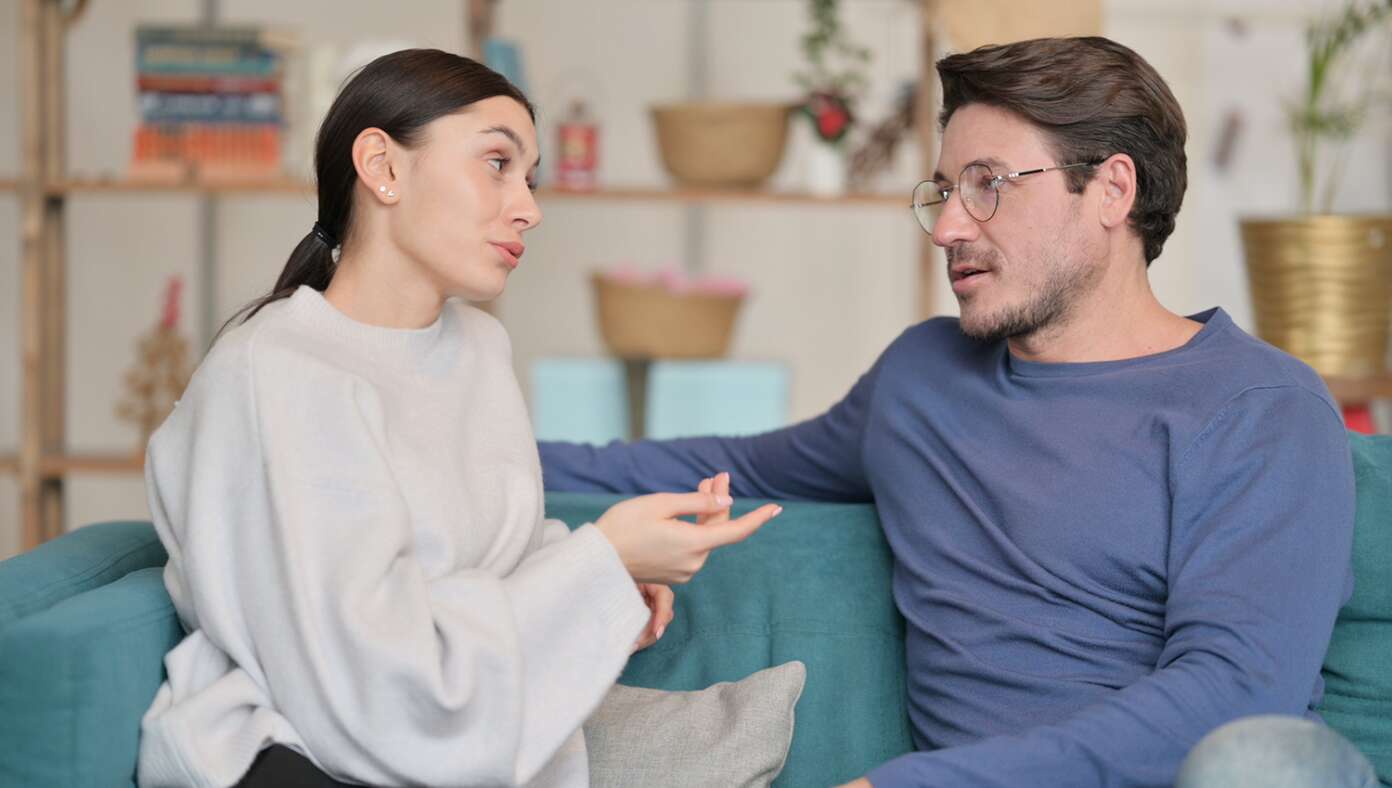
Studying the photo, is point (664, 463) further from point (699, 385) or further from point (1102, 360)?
point (699, 385)

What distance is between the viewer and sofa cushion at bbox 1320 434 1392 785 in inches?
65.9

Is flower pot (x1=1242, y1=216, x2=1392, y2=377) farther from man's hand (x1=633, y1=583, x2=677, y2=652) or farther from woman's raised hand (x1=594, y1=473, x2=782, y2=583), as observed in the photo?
woman's raised hand (x1=594, y1=473, x2=782, y2=583)

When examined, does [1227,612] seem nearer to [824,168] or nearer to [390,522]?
[390,522]

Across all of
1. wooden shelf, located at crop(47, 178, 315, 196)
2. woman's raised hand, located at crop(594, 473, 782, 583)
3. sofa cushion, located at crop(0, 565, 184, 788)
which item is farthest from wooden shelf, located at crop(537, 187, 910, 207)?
sofa cushion, located at crop(0, 565, 184, 788)

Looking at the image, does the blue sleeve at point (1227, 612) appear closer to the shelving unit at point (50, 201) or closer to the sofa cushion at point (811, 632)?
the sofa cushion at point (811, 632)

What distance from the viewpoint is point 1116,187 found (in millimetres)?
1803

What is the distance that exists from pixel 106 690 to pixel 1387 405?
4.02 m

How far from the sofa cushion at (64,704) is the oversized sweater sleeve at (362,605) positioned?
0.34 feet

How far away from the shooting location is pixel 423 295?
1.55m

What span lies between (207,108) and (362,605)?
7.89 ft

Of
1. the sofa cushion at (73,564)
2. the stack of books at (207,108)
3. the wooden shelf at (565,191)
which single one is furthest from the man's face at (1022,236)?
the stack of books at (207,108)

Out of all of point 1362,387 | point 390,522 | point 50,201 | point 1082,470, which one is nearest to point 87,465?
point 50,201

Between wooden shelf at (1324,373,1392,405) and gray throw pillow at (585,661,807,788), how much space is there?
1953mm

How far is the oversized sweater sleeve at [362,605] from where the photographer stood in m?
1.30
